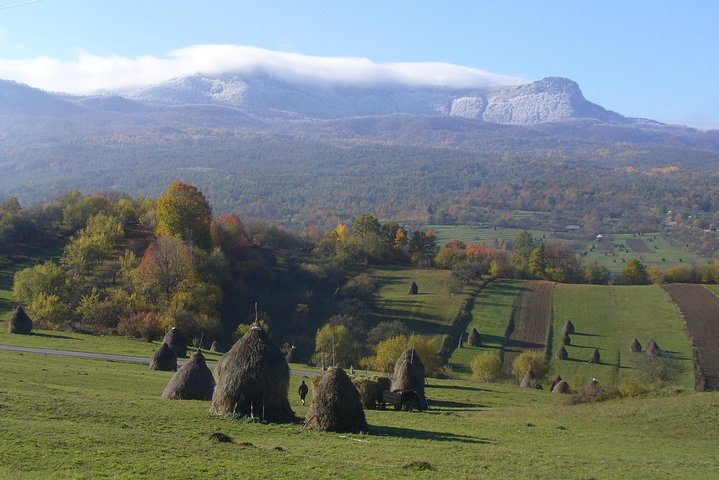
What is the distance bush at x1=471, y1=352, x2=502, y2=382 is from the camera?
65625mm

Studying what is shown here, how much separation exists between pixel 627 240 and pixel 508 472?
6256 inches

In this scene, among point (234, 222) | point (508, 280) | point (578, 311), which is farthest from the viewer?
point (234, 222)

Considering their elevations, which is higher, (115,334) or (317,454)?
(317,454)

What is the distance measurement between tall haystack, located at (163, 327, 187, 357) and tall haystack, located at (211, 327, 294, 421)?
2699 cm

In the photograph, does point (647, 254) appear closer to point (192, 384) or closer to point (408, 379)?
point (408, 379)

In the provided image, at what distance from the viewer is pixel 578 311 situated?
90.2 m

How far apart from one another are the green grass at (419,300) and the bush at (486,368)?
14.4m

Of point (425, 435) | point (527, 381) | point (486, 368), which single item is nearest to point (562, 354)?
point (486, 368)

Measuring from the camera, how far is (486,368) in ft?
218

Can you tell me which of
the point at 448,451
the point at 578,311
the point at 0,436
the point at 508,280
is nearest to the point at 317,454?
the point at 448,451

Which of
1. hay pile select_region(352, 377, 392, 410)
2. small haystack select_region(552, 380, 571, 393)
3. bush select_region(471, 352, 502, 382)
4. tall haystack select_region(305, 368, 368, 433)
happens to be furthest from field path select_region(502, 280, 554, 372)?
tall haystack select_region(305, 368, 368, 433)

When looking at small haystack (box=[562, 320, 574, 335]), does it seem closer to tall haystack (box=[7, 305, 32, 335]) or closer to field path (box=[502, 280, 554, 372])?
field path (box=[502, 280, 554, 372])

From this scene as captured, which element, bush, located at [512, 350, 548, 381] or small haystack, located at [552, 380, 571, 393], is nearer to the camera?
small haystack, located at [552, 380, 571, 393]

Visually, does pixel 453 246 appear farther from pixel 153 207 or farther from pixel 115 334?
pixel 115 334
